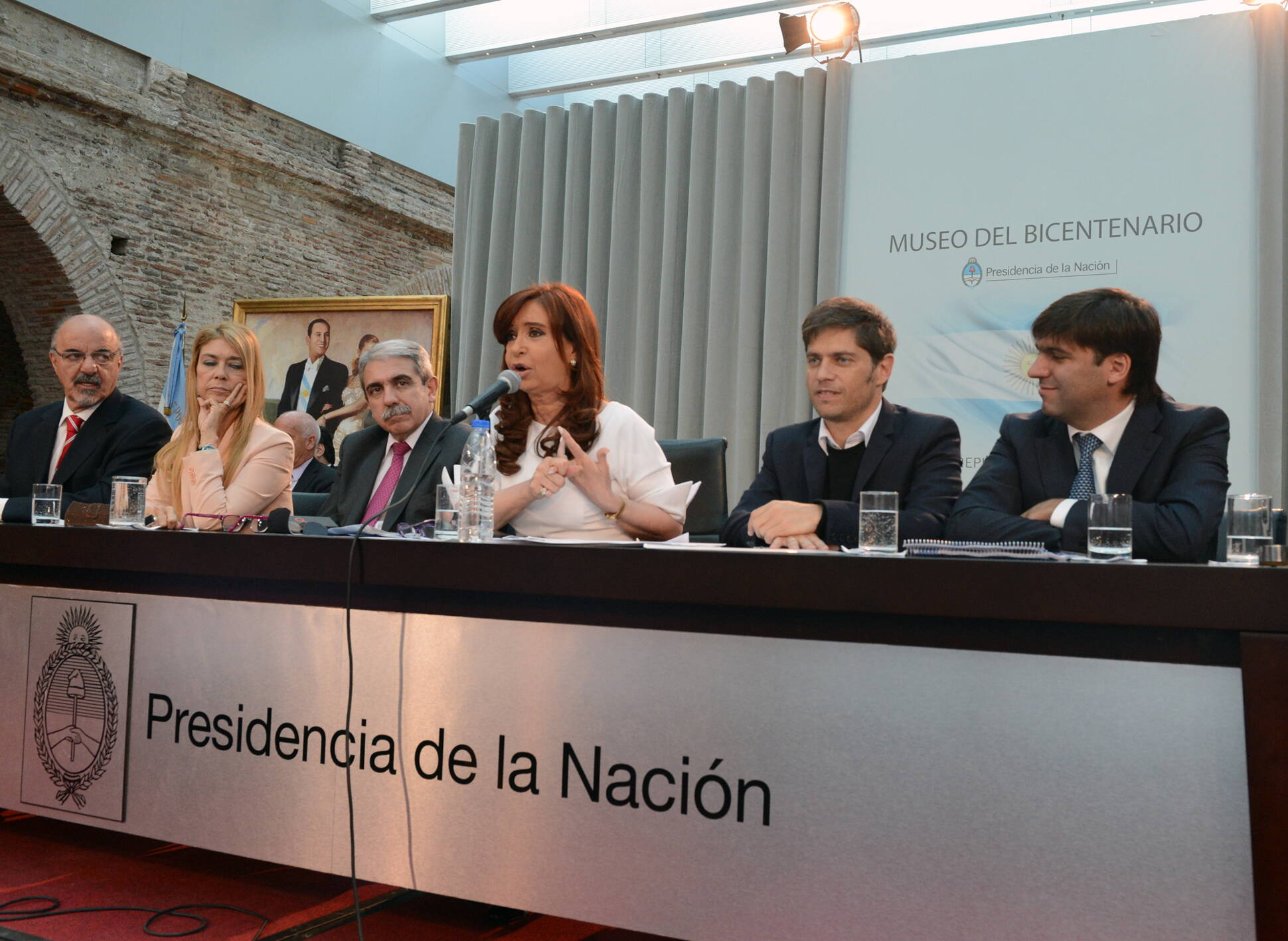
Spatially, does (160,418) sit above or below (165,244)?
below

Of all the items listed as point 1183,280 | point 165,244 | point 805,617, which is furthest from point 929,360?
point 165,244

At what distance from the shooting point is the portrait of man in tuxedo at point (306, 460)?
502cm

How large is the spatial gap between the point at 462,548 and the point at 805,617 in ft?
1.93

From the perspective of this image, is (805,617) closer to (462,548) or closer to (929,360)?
(462,548)

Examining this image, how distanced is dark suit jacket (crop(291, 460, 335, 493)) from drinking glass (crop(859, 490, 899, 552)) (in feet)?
11.7

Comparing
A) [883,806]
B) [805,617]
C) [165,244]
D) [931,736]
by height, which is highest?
[165,244]

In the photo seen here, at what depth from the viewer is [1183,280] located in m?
4.59

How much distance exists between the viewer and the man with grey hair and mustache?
2.81 m

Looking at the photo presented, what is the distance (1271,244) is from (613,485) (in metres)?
3.44

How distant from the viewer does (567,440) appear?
2.50 metres

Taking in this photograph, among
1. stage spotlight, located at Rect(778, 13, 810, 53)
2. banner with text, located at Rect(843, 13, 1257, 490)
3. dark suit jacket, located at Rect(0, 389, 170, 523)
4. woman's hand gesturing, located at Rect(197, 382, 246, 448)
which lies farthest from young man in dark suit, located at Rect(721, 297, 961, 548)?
stage spotlight, located at Rect(778, 13, 810, 53)

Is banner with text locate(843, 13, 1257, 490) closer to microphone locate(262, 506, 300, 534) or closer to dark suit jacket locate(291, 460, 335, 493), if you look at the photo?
dark suit jacket locate(291, 460, 335, 493)

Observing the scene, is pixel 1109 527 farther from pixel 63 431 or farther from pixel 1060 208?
pixel 1060 208

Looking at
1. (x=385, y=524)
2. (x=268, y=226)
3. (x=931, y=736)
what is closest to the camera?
(x=931, y=736)
